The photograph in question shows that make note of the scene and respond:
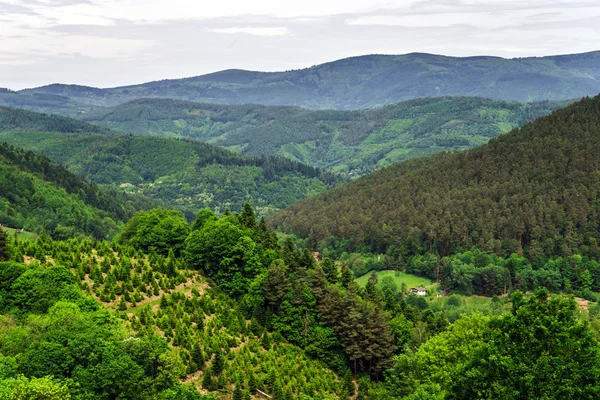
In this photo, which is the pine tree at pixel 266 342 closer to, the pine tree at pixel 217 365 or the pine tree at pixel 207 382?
the pine tree at pixel 217 365

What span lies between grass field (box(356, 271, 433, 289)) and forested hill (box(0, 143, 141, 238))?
70.3 metres

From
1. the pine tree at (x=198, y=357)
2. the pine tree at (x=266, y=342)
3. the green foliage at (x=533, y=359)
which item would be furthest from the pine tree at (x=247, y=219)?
the green foliage at (x=533, y=359)

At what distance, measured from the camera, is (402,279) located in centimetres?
11206

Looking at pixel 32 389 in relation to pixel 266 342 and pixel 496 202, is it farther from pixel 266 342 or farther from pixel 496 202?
pixel 496 202

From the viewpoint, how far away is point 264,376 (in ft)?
139

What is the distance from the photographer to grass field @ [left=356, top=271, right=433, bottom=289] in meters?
108

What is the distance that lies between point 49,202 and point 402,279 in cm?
10530

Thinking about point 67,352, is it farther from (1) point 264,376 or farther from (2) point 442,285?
(2) point 442,285

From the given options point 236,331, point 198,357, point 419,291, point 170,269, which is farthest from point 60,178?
point 198,357

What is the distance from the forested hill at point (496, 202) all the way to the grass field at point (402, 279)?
849 centimetres

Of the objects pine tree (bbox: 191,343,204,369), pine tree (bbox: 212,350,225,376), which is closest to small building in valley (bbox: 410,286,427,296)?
pine tree (bbox: 212,350,225,376)

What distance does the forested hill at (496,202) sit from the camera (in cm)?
11406


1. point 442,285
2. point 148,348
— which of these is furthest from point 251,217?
point 442,285

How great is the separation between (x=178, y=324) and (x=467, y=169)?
119340 mm
